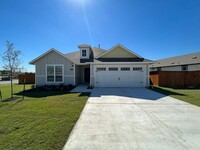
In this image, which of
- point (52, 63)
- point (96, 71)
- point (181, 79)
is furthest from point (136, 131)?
point (181, 79)

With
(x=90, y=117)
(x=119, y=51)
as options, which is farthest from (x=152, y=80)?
(x=90, y=117)

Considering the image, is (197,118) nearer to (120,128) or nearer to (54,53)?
(120,128)

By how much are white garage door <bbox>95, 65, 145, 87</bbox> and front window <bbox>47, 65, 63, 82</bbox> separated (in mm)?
4028

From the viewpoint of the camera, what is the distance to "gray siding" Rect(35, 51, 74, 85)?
54.4 feet

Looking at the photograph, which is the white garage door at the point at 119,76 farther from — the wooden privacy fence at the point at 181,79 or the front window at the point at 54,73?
the wooden privacy fence at the point at 181,79

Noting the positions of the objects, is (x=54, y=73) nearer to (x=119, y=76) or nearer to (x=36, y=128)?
(x=119, y=76)

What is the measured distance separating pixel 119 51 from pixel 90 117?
12.8 meters

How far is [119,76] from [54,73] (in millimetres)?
7208

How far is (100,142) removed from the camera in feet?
13.2

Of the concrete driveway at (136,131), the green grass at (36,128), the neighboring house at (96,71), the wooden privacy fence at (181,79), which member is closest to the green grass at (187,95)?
the concrete driveway at (136,131)

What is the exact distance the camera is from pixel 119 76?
646 inches

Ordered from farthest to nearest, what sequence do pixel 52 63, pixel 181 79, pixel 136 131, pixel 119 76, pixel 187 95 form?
pixel 181 79
pixel 52 63
pixel 119 76
pixel 187 95
pixel 136 131

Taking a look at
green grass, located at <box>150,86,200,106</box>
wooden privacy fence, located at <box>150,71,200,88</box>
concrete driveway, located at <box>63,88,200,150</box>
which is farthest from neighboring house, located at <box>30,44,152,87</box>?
concrete driveway, located at <box>63,88,200,150</box>

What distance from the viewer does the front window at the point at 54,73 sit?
16719 mm
